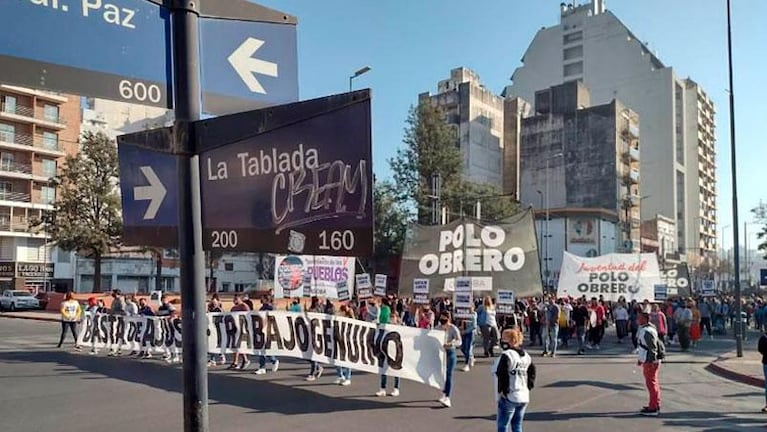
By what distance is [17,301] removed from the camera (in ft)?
Answer: 148

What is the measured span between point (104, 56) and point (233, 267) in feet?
261

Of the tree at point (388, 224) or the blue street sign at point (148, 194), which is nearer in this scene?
the blue street sign at point (148, 194)

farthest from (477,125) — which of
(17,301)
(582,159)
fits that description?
(17,301)

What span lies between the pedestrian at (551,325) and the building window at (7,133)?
56.3 meters

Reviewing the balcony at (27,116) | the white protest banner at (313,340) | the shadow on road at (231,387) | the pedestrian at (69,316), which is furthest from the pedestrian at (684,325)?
the balcony at (27,116)

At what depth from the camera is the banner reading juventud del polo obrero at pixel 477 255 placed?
20922mm

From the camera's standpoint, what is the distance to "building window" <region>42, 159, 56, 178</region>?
6272cm

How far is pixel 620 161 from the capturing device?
266 ft

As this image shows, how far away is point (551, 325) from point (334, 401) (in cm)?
1056

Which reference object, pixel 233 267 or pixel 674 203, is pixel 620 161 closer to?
pixel 674 203

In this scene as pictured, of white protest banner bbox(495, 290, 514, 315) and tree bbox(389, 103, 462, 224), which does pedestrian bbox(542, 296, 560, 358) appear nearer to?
white protest banner bbox(495, 290, 514, 315)

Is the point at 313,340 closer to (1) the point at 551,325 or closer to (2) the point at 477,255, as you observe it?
(2) the point at 477,255

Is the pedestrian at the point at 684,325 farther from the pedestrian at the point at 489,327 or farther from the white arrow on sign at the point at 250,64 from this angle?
the white arrow on sign at the point at 250,64

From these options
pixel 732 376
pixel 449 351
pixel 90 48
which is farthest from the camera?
pixel 732 376
